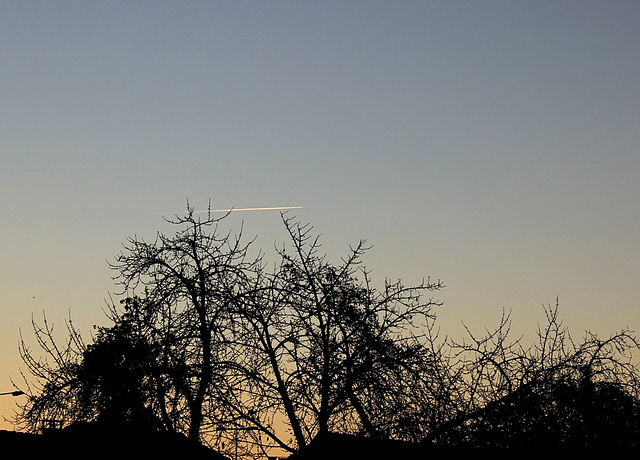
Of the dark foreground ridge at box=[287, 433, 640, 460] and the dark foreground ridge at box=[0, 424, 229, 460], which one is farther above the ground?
the dark foreground ridge at box=[0, 424, 229, 460]

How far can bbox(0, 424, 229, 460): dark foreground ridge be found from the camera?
18195mm

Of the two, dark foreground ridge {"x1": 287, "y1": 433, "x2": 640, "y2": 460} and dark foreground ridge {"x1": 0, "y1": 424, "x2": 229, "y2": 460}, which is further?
dark foreground ridge {"x1": 0, "y1": 424, "x2": 229, "y2": 460}

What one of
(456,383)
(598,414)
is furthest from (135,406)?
(598,414)

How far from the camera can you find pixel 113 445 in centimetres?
2052

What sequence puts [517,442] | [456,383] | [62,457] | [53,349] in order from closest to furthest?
[517,442]
[456,383]
[53,349]
[62,457]

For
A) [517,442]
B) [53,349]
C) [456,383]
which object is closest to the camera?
[517,442]

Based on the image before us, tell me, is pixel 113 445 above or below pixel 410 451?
above

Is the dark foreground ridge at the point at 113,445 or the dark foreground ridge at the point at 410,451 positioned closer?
the dark foreground ridge at the point at 410,451

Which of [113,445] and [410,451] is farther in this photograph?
[113,445]

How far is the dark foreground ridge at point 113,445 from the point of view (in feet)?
59.7

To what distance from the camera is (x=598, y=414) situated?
16672mm

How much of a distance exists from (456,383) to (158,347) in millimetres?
6200

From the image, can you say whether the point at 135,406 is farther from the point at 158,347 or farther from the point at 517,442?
the point at 517,442

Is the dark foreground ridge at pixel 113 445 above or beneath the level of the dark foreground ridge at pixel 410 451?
above
